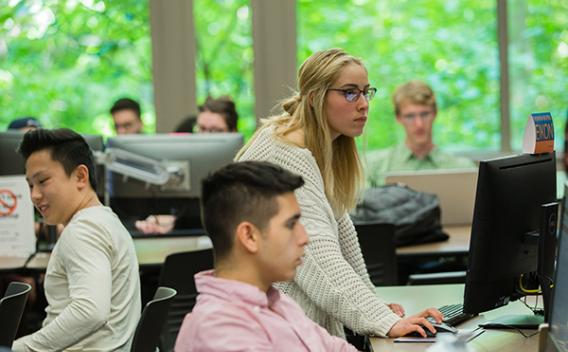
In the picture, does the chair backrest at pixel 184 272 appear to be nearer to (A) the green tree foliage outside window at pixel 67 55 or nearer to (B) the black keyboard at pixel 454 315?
(B) the black keyboard at pixel 454 315

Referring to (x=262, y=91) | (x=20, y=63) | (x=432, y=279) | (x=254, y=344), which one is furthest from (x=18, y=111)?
(x=254, y=344)

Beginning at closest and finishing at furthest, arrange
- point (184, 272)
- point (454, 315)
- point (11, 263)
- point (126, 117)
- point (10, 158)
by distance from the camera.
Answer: point (454, 315) < point (184, 272) < point (11, 263) < point (10, 158) < point (126, 117)

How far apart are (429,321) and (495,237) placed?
10.8 inches

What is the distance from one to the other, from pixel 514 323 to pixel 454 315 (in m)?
0.17

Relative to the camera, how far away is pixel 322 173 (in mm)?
2898

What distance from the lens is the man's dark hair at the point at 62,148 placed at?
9.50 ft

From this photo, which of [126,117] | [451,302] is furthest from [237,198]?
[126,117]

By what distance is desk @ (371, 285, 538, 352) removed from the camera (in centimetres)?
245

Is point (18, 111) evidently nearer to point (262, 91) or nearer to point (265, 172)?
point (262, 91)

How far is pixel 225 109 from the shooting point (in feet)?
18.1

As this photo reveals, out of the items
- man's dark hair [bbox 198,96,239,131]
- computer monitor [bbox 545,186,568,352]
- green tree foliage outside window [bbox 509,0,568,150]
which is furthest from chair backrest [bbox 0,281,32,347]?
green tree foliage outside window [bbox 509,0,568,150]

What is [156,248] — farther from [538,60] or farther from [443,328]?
[538,60]

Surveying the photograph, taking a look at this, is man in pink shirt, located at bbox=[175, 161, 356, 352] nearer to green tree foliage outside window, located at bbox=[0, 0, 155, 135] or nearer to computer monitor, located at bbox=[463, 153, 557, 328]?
computer monitor, located at bbox=[463, 153, 557, 328]

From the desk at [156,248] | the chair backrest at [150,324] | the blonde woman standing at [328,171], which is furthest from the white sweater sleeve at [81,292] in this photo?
the desk at [156,248]
